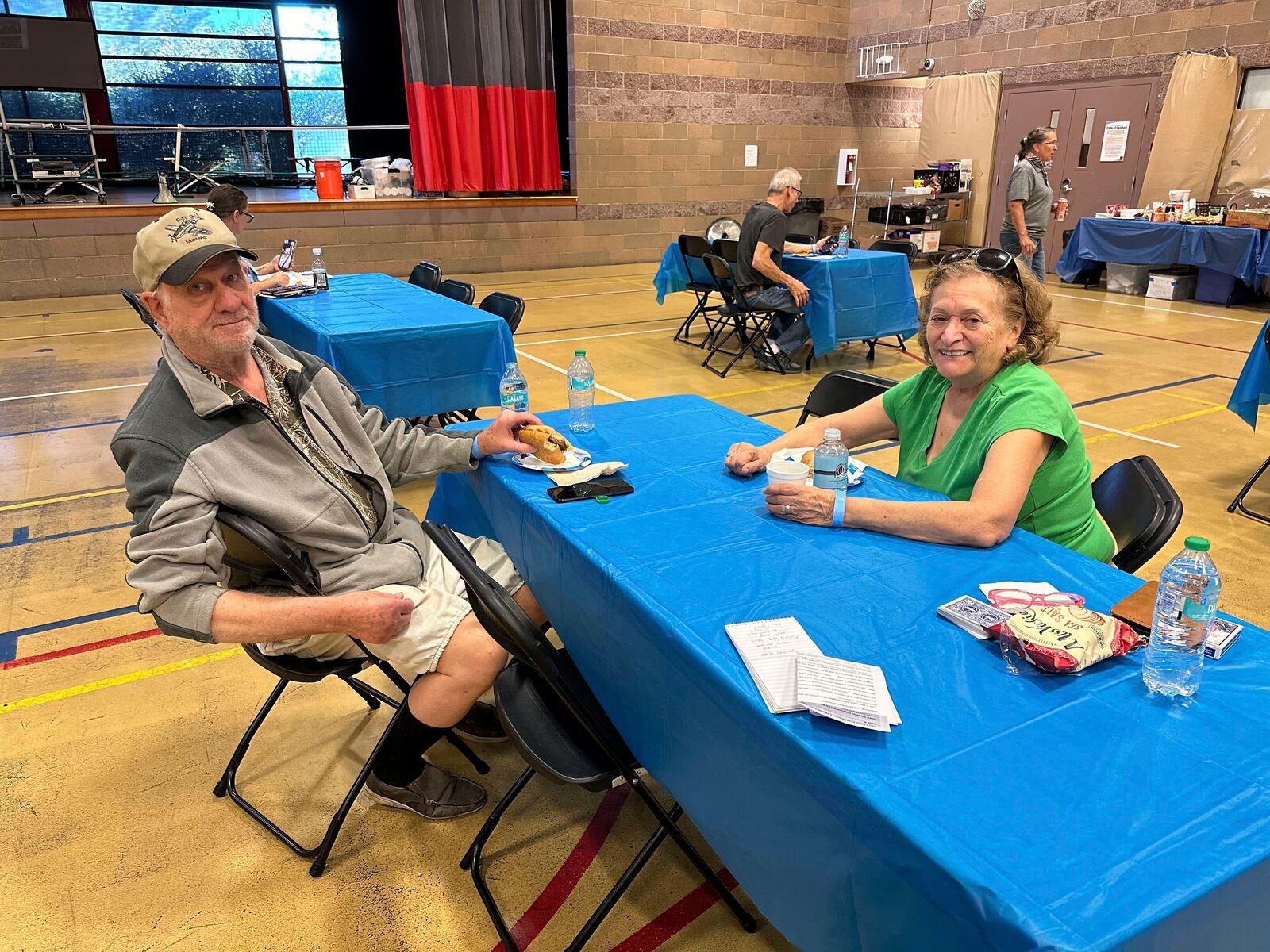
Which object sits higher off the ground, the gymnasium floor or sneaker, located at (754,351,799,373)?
sneaker, located at (754,351,799,373)

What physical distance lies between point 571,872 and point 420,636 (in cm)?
64

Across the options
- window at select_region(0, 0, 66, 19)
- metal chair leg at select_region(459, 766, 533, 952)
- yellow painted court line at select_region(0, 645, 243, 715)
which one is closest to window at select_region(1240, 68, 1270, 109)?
metal chair leg at select_region(459, 766, 533, 952)

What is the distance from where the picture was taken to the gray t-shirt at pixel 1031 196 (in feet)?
21.0

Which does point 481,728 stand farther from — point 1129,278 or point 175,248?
point 1129,278

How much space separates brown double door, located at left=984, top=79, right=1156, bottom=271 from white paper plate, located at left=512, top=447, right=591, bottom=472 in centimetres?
950

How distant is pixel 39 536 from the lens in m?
3.56

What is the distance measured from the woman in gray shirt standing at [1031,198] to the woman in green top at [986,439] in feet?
16.4

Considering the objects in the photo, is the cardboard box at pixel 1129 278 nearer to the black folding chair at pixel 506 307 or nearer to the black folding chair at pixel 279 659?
the black folding chair at pixel 506 307

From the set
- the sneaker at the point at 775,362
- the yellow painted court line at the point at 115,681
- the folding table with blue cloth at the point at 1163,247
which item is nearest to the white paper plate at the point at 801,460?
the yellow painted court line at the point at 115,681

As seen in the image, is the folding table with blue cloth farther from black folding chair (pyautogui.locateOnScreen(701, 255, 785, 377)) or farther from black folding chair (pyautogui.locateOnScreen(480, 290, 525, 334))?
black folding chair (pyautogui.locateOnScreen(480, 290, 525, 334))

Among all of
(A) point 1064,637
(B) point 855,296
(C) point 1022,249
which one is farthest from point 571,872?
(C) point 1022,249

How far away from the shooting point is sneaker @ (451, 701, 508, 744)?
231 centimetres

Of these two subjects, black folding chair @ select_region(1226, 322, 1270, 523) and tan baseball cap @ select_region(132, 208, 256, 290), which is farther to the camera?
black folding chair @ select_region(1226, 322, 1270, 523)

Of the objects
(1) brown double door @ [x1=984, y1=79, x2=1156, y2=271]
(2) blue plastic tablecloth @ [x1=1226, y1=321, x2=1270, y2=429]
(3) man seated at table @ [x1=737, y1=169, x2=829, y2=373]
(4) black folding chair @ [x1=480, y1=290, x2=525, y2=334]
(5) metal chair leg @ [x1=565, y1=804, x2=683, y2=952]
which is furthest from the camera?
(1) brown double door @ [x1=984, y1=79, x2=1156, y2=271]
